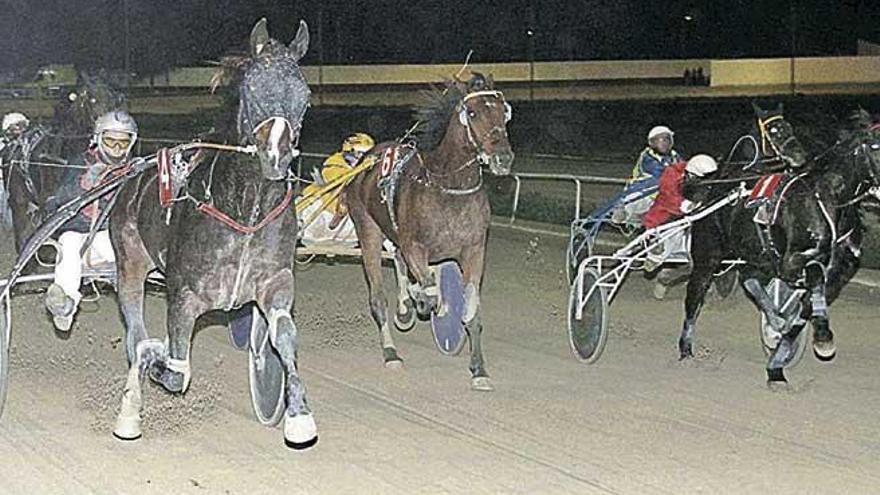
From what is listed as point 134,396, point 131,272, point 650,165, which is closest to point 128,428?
point 134,396

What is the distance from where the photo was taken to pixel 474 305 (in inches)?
324

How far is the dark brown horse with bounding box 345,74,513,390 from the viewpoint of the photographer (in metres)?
8.08

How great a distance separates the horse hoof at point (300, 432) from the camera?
6129mm

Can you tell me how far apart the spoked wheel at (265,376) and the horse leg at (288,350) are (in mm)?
426

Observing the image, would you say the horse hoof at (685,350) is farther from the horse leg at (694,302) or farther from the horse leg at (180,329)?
the horse leg at (180,329)

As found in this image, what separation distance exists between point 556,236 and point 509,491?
10.8 metres

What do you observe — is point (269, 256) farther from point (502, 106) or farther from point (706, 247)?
point (706, 247)

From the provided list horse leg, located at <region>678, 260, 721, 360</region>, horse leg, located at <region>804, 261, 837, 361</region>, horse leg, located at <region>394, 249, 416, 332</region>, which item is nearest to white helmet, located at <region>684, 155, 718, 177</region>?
horse leg, located at <region>678, 260, 721, 360</region>

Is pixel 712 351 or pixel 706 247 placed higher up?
pixel 706 247

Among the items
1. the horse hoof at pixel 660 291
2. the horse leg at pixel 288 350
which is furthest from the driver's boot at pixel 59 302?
the horse hoof at pixel 660 291

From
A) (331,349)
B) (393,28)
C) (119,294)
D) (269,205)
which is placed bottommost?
(331,349)

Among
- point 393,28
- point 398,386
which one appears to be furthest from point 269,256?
point 393,28

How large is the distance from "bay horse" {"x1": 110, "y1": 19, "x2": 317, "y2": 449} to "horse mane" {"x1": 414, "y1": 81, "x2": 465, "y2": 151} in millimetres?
2032

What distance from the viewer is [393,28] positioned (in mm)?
54594
